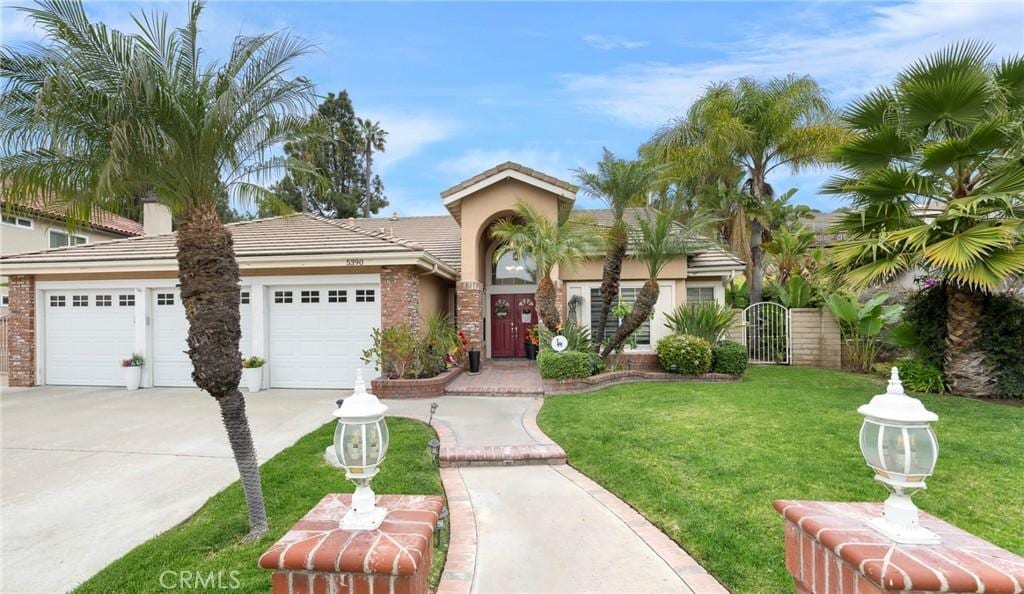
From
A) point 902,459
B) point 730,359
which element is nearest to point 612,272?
point 730,359

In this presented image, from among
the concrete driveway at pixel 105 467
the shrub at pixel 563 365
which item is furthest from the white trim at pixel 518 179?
the concrete driveway at pixel 105 467

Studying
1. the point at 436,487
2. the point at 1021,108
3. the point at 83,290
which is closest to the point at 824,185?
the point at 1021,108

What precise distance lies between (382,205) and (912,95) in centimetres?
3286

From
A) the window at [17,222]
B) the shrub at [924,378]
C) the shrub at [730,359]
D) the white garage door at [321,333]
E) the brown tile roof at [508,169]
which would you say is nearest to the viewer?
the shrub at [924,378]

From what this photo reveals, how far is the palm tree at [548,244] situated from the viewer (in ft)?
37.1

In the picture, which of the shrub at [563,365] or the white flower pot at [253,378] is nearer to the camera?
the shrub at [563,365]

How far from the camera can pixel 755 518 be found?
4.11 m

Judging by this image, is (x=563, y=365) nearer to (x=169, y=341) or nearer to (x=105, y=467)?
(x=105, y=467)

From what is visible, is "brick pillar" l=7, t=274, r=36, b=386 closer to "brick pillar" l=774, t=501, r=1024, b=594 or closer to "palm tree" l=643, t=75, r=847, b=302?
"brick pillar" l=774, t=501, r=1024, b=594

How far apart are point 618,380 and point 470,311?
467 cm

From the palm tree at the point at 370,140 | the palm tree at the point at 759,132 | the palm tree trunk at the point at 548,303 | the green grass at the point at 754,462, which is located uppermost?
the palm tree at the point at 370,140

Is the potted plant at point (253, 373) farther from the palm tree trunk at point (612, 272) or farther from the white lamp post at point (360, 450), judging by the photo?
the white lamp post at point (360, 450)

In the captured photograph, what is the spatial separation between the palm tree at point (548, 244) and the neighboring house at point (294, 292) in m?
1.51

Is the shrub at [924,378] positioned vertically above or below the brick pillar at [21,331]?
below
